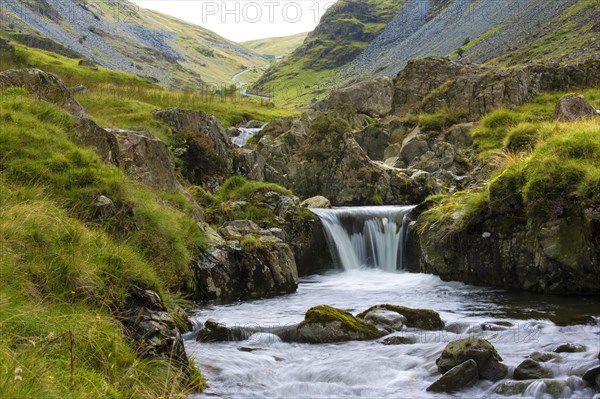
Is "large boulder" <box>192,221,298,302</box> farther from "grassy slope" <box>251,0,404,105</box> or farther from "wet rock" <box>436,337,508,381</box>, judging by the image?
"grassy slope" <box>251,0,404,105</box>

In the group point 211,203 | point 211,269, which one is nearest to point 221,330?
point 211,269

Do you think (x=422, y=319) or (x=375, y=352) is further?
(x=422, y=319)

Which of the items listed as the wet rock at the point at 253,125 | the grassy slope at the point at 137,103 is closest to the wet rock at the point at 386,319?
the grassy slope at the point at 137,103

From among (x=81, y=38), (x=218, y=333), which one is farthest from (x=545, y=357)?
(x=81, y=38)

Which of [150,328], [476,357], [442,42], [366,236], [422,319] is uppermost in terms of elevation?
[442,42]

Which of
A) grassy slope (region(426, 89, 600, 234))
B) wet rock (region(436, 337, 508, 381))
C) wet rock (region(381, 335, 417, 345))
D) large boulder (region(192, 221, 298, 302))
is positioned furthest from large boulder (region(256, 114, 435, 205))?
wet rock (region(436, 337, 508, 381))

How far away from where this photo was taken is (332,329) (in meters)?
10.2

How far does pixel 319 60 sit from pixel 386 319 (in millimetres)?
170493

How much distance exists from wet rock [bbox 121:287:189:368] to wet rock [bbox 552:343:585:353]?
18.7 ft

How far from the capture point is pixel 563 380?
752 centimetres

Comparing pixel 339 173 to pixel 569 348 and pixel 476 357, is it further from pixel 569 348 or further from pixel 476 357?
pixel 476 357

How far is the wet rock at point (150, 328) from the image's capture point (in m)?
6.93

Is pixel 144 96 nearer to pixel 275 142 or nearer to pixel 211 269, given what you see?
pixel 275 142

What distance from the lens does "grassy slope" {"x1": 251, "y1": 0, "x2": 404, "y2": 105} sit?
146 m
